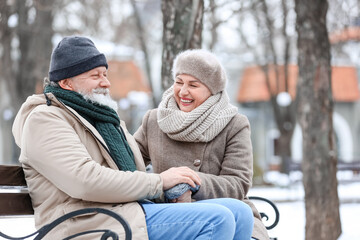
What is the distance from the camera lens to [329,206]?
7418 millimetres

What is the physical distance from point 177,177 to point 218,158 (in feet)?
2.10

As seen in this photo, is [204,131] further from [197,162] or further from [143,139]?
[143,139]

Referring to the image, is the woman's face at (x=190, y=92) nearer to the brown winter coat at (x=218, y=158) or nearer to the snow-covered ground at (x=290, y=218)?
the brown winter coat at (x=218, y=158)

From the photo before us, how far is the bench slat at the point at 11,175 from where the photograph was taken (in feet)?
11.4

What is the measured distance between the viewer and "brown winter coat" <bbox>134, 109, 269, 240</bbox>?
148 inches

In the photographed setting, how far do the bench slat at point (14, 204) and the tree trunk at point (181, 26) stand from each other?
2.47 metres

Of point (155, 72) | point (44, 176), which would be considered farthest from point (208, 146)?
point (155, 72)

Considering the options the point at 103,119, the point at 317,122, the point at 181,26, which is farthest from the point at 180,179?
the point at 317,122

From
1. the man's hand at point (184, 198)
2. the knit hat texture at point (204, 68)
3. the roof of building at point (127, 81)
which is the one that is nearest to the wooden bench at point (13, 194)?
the man's hand at point (184, 198)

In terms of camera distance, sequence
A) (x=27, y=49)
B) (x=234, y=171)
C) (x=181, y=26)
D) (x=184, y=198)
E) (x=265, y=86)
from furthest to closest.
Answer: (x=265, y=86)
(x=27, y=49)
(x=181, y=26)
(x=234, y=171)
(x=184, y=198)

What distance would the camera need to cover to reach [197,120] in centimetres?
389

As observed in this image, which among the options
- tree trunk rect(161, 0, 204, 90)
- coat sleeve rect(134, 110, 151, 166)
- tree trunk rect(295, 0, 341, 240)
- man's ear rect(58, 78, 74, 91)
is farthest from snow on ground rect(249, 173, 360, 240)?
man's ear rect(58, 78, 74, 91)

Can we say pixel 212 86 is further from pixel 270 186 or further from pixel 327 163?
pixel 270 186

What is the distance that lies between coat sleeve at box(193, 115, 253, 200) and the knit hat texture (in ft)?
0.87
